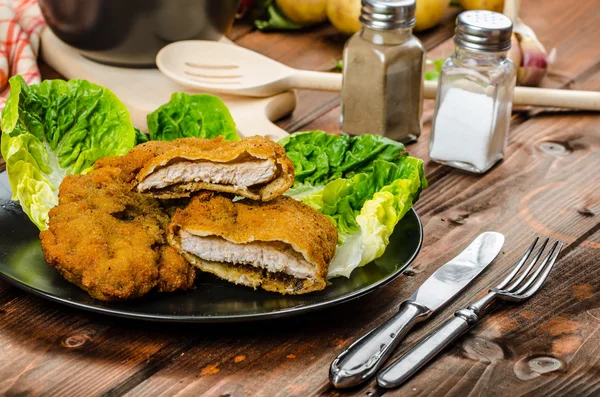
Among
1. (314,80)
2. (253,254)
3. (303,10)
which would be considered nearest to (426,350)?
(253,254)

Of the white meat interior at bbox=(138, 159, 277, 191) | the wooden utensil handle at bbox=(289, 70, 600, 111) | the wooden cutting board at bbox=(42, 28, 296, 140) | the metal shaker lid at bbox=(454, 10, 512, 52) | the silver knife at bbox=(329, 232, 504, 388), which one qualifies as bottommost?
the wooden cutting board at bbox=(42, 28, 296, 140)

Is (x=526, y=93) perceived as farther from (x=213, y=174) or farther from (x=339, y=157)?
(x=213, y=174)

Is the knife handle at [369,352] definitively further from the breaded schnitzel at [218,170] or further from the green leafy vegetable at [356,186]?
the breaded schnitzel at [218,170]

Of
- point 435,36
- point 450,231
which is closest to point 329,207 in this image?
point 450,231

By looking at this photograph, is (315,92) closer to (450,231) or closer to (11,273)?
(450,231)

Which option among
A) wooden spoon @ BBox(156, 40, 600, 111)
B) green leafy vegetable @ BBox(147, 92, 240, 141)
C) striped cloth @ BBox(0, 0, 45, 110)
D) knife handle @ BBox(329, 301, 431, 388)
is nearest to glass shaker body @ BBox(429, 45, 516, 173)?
wooden spoon @ BBox(156, 40, 600, 111)

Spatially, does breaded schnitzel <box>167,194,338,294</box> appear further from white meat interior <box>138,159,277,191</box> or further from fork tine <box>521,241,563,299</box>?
fork tine <box>521,241,563,299</box>
